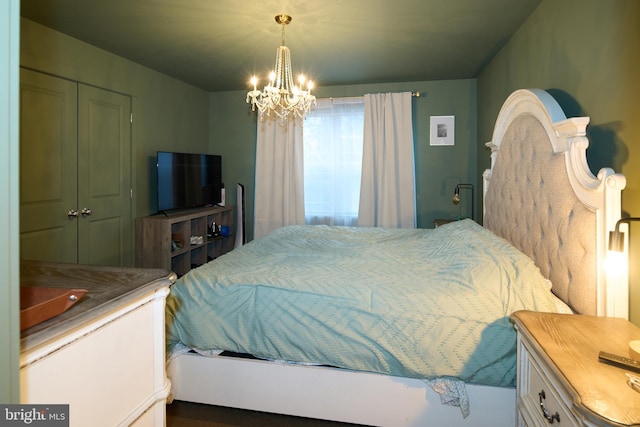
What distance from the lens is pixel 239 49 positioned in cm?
354

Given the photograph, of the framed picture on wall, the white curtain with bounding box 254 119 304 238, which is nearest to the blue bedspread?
the framed picture on wall

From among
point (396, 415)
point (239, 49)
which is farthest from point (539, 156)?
point (239, 49)

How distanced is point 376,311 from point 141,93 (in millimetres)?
3526

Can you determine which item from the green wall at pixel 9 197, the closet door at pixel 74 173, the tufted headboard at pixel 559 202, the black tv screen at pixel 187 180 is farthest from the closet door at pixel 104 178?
the tufted headboard at pixel 559 202

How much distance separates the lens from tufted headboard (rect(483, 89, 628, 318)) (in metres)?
1.51

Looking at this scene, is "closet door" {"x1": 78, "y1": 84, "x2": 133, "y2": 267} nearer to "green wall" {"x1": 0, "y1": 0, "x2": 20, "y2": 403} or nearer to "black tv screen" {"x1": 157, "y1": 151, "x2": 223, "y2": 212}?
"black tv screen" {"x1": 157, "y1": 151, "x2": 223, "y2": 212}

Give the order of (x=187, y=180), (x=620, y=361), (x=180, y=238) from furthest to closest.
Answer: (x=187, y=180) < (x=180, y=238) < (x=620, y=361)

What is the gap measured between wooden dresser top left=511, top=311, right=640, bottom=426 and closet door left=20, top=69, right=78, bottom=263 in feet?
10.8

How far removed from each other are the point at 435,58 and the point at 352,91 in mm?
1316

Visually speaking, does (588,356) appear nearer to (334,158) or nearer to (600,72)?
(600,72)

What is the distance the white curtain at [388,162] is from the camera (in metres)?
4.71

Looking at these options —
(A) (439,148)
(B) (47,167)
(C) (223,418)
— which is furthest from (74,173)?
(A) (439,148)

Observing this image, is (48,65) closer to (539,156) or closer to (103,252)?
(103,252)

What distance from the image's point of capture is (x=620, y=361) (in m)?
1.08
